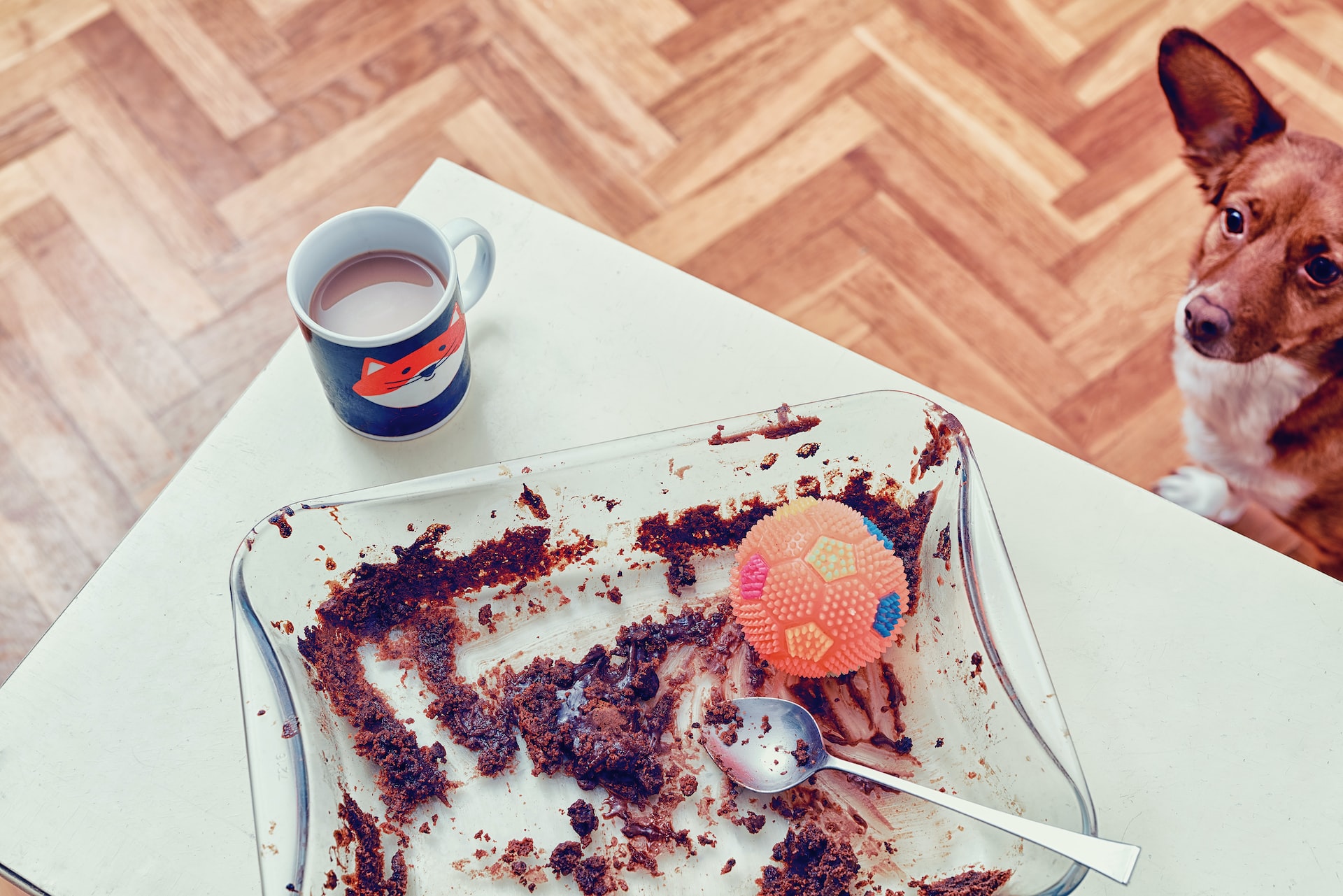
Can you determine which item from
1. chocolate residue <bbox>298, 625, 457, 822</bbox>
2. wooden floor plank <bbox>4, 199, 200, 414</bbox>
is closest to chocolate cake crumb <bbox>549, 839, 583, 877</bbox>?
chocolate residue <bbox>298, 625, 457, 822</bbox>

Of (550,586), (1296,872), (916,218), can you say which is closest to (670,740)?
(550,586)

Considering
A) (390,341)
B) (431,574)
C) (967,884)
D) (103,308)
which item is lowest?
(103,308)

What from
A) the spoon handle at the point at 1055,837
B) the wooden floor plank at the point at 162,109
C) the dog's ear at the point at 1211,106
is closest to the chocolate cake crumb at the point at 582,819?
the spoon handle at the point at 1055,837

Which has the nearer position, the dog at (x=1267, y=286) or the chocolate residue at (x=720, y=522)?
the chocolate residue at (x=720, y=522)

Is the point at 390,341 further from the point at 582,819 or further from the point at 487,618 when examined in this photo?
the point at 582,819

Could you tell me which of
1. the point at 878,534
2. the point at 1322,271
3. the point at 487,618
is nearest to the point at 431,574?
the point at 487,618

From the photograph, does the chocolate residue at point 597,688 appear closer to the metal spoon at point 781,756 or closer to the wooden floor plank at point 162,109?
the metal spoon at point 781,756
